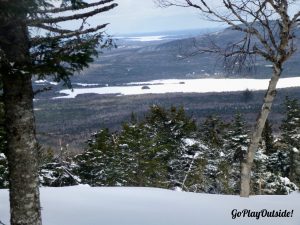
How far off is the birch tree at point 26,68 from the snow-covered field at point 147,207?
2.54 metres

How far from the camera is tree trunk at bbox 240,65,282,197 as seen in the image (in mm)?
9375

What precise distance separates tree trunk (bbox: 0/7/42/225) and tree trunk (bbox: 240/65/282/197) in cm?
585

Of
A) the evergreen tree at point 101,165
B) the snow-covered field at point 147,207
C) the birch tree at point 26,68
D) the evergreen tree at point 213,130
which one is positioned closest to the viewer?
the birch tree at point 26,68

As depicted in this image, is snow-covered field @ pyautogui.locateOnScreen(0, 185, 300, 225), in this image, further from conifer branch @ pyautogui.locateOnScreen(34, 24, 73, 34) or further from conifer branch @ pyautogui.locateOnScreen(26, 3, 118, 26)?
conifer branch @ pyautogui.locateOnScreen(26, 3, 118, 26)

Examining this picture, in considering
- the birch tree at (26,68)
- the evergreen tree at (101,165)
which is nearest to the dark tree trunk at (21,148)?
the birch tree at (26,68)

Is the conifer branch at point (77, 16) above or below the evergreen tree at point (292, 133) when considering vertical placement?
above

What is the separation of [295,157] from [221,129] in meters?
5.92

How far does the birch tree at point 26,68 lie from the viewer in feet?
15.4

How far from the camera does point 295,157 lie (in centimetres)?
3456

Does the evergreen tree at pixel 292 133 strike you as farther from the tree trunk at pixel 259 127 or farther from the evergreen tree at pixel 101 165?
the tree trunk at pixel 259 127

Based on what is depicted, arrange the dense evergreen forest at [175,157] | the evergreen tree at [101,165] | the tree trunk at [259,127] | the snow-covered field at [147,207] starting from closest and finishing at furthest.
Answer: the snow-covered field at [147,207] → the tree trunk at [259,127] → the dense evergreen forest at [175,157] → the evergreen tree at [101,165]

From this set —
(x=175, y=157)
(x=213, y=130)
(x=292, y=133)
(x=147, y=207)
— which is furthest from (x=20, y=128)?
(x=292, y=133)

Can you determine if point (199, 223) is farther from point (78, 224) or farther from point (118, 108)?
point (118, 108)

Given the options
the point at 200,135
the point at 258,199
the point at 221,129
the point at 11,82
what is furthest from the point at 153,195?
the point at 221,129
